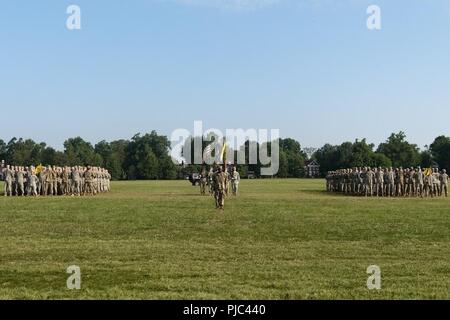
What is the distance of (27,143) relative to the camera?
14750 centimetres

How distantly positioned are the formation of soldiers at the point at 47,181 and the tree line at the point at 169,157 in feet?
237

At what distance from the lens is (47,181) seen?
1369 inches

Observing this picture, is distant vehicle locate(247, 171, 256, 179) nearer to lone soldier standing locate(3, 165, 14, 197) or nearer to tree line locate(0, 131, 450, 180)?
tree line locate(0, 131, 450, 180)

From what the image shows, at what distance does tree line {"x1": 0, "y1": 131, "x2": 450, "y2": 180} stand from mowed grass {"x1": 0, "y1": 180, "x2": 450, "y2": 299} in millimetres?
88861

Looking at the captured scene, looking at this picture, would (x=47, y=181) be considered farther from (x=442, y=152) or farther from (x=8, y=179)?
(x=442, y=152)

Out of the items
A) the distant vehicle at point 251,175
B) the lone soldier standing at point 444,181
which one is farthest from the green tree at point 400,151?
the lone soldier standing at point 444,181

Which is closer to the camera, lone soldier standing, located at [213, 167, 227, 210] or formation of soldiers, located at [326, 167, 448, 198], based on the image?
lone soldier standing, located at [213, 167, 227, 210]

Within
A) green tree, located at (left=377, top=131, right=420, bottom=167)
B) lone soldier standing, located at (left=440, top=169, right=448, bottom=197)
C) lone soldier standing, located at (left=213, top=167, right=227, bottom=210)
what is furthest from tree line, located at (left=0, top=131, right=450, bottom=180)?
lone soldier standing, located at (left=213, top=167, right=227, bottom=210)

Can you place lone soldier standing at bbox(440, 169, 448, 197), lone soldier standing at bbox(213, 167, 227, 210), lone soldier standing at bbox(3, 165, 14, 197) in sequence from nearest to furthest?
lone soldier standing at bbox(213, 167, 227, 210)
lone soldier standing at bbox(3, 165, 14, 197)
lone soldier standing at bbox(440, 169, 448, 197)

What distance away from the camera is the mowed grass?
8.68 metres

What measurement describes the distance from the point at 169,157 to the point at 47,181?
9125 centimetres

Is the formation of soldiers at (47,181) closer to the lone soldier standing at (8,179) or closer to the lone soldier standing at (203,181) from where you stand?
the lone soldier standing at (8,179)

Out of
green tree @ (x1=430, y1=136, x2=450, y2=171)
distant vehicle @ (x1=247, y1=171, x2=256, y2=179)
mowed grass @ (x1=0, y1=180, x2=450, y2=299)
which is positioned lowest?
mowed grass @ (x1=0, y1=180, x2=450, y2=299)

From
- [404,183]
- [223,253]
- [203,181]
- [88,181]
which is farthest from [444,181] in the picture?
[223,253]
